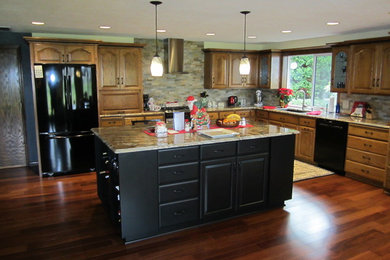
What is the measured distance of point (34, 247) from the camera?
10.1 ft

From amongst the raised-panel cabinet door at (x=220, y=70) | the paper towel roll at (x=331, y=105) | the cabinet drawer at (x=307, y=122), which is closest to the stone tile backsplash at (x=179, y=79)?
the raised-panel cabinet door at (x=220, y=70)

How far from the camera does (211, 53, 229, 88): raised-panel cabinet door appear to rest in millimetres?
6951

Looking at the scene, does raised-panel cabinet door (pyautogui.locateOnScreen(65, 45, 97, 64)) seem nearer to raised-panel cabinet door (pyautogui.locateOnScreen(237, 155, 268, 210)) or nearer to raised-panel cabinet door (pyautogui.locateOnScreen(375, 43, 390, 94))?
raised-panel cabinet door (pyautogui.locateOnScreen(237, 155, 268, 210))

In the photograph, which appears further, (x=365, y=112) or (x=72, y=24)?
(x=365, y=112)

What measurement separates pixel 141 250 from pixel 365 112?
14.3 feet

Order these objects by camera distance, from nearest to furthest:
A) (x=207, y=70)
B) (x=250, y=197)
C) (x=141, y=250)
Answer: (x=141, y=250), (x=250, y=197), (x=207, y=70)

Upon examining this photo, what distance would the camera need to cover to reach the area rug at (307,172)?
16.9 ft

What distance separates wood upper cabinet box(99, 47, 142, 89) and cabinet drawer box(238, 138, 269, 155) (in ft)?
10.3

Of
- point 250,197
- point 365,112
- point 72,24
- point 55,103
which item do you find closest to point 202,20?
point 72,24

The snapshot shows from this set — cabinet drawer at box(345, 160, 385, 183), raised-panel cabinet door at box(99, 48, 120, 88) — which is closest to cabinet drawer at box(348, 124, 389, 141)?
cabinet drawer at box(345, 160, 385, 183)

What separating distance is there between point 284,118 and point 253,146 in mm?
2973

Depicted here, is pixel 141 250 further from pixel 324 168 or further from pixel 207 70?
pixel 207 70

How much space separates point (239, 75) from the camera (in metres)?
7.27

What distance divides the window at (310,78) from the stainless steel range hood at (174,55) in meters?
2.33
